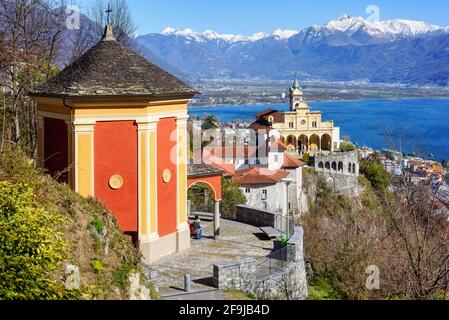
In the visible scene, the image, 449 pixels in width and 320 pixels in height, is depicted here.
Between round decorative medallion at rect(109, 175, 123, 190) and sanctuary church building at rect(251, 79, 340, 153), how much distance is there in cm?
7267

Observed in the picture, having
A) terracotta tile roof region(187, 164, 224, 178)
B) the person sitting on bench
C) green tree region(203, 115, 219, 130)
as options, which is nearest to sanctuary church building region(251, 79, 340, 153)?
green tree region(203, 115, 219, 130)

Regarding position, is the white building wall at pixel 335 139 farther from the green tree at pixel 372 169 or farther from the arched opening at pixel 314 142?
the green tree at pixel 372 169

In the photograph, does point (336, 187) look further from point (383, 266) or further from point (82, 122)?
point (82, 122)

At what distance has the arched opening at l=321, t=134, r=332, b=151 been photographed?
298 ft

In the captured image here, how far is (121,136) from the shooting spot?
16.1 meters

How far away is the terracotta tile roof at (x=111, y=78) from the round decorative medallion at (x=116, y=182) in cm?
233

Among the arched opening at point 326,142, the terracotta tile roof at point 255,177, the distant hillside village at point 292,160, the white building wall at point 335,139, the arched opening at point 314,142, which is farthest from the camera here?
the arched opening at point 314,142

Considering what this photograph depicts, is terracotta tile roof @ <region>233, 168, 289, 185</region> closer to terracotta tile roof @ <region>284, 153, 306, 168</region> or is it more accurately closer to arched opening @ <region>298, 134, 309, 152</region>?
terracotta tile roof @ <region>284, 153, 306, 168</region>

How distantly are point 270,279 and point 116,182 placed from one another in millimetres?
5086

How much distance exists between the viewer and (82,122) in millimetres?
15758

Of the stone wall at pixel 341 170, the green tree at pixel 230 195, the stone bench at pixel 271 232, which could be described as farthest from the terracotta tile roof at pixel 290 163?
the stone bench at pixel 271 232

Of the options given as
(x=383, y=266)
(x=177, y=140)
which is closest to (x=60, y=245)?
(x=177, y=140)

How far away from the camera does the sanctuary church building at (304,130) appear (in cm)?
8975
